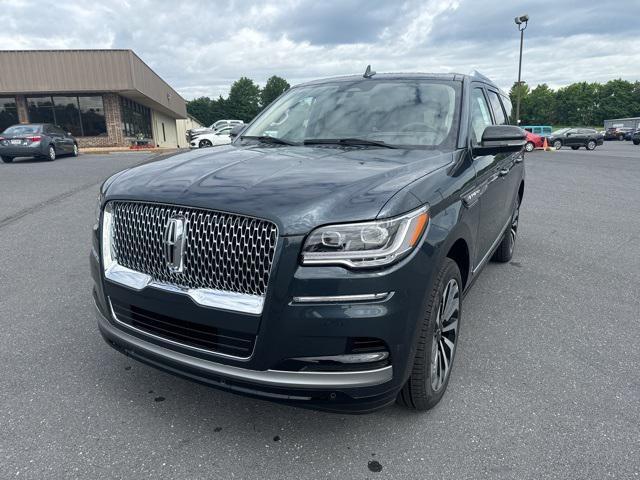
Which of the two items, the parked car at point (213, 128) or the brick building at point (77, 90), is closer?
the brick building at point (77, 90)

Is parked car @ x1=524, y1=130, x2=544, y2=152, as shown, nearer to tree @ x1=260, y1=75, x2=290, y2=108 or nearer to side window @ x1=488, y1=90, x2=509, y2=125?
side window @ x1=488, y1=90, x2=509, y2=125

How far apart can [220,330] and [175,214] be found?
0.57 m

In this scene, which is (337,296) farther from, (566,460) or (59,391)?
(59,391)

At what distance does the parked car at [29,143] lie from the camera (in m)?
16.5

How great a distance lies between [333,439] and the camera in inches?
95.7

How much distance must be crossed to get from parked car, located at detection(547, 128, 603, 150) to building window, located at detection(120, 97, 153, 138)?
99.1 feet

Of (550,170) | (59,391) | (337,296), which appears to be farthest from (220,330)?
(550,170)

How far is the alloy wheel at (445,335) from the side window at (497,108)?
7.81ft

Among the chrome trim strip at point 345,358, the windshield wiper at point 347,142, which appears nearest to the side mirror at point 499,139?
the windshield wiper at point 347,142

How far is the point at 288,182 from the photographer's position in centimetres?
229

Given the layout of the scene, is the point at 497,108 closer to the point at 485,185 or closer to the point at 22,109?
the point at 485,185

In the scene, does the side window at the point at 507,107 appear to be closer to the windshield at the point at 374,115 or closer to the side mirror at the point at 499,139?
the windshield at the point at 374,115

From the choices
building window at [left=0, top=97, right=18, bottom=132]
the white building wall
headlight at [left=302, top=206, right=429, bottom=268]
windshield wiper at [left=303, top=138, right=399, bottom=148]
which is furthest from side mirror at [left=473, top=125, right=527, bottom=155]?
the white building wall

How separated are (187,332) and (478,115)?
8.86ft
